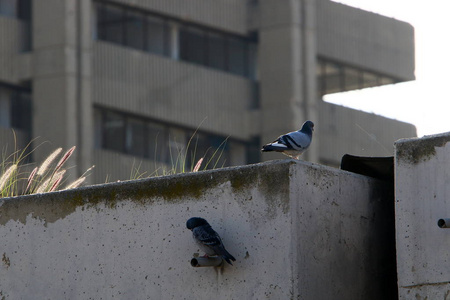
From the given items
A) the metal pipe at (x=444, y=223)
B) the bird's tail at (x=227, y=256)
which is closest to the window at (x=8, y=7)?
the bird's tail at (x=227, y=256)

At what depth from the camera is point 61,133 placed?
1665 inches

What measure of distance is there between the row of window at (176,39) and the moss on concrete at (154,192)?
116 feet

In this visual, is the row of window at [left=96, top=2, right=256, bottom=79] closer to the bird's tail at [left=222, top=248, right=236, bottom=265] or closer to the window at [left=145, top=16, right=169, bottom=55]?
the window at [left=145, top=16, right=169, bottom=55]

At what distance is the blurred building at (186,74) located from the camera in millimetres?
42969

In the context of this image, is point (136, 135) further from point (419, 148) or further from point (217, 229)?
point (419, 148)

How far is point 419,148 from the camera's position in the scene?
9203mm

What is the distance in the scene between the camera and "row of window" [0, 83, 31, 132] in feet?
144

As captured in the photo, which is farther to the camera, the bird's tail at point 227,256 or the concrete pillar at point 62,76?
the concrete pillar at point 62,76


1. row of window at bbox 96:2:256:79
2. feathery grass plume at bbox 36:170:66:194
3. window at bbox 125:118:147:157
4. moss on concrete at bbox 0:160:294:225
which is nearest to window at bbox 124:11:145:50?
row of window at bbox 96:2:256:79

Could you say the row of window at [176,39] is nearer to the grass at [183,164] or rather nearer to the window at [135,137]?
the window at [135,137]

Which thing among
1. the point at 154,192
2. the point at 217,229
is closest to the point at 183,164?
the point at 154,192

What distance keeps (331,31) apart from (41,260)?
42021 millimetres

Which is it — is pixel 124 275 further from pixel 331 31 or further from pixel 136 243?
pixel 331 31

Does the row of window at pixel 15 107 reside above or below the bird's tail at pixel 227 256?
above
